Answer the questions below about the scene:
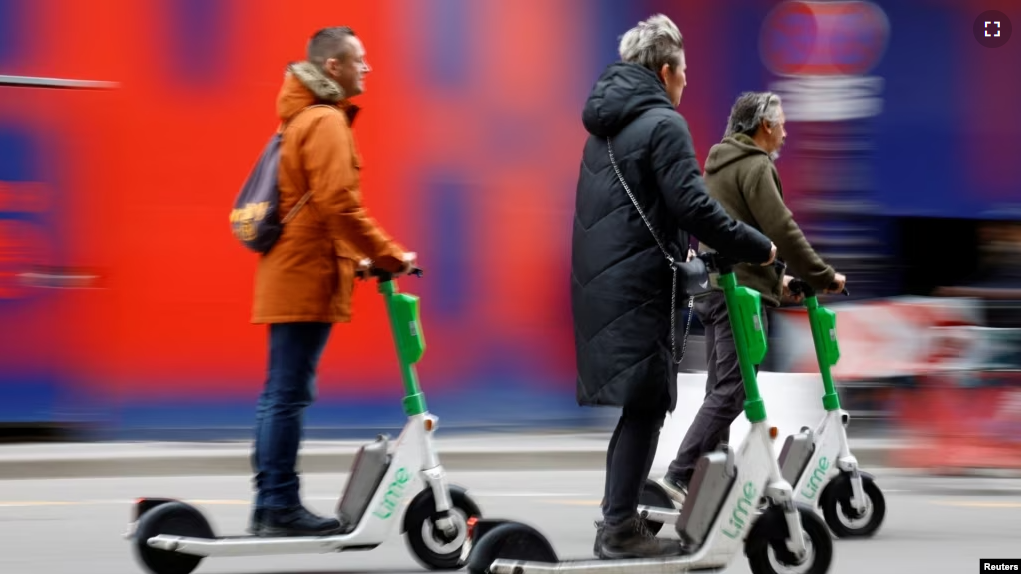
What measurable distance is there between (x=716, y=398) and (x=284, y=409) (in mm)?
1754

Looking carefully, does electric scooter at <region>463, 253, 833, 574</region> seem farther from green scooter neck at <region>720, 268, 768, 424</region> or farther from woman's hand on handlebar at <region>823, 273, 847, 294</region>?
woman's hand on handlebar at <region>823, 273, 847, 294</region>

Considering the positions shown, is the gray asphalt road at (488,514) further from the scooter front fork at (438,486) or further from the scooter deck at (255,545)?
the scooter deck at (255,545)

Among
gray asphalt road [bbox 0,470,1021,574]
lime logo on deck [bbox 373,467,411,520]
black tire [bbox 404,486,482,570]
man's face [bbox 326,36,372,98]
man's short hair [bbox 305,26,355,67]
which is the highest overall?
man's short hair [bbox 305,26,355,67]

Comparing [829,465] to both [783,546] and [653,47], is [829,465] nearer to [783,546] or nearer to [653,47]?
[783,546]

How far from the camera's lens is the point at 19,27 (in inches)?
407

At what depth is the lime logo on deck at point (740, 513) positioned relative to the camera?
538 cm

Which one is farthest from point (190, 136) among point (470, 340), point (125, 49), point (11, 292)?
point (470, 340)

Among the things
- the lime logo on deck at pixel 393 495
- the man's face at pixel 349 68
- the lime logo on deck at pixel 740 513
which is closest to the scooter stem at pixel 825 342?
the lime logo on deck at pixel 740 513

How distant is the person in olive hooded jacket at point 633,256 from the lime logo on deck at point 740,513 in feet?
0.64

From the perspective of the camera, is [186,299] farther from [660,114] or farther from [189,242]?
[660,114]

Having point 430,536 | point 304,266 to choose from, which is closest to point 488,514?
point 430,536

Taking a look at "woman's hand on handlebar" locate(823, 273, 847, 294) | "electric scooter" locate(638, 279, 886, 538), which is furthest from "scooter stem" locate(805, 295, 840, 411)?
"woman's hand on handlebar" locate(823, 273, 847, 294)

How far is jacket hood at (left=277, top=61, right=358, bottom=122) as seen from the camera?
6000mm

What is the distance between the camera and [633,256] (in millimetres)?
5395
